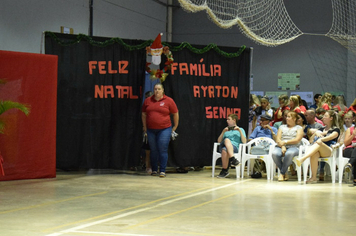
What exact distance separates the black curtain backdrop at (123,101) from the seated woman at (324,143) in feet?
6.13

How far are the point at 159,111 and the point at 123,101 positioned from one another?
34.7 inches

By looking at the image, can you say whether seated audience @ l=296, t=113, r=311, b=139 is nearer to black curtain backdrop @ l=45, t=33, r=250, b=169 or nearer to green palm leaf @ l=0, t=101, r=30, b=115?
black curtain backdrop @ l=45, t=33, r=250, b=169

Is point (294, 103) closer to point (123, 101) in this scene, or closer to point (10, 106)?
point (123, 101)

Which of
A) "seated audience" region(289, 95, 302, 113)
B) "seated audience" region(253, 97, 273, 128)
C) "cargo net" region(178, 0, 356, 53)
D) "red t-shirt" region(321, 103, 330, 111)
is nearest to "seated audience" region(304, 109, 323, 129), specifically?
"seated audience" region(289, 95, 302, 113)

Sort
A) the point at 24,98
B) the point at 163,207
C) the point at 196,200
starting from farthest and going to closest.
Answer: the point at 24,98, the point at 196,200, the point at 163,207

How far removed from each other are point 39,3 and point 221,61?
194 inches

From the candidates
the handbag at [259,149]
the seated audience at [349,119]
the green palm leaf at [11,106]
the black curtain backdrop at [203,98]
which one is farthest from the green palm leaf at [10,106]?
the seated audience at [349,119]

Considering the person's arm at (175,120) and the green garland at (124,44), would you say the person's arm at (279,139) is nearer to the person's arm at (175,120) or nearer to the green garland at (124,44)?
the person's arm at (175,120)

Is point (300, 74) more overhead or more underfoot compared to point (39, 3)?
more underfoot

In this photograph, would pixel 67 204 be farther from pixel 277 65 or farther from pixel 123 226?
pixel 277 65

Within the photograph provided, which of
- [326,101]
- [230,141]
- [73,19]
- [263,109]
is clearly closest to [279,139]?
[230,141]

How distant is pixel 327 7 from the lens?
17.1 metres

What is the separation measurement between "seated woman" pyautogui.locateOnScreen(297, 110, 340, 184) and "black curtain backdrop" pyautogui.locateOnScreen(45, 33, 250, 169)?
6.13 feet

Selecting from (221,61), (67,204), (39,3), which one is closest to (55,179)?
(67,204)
